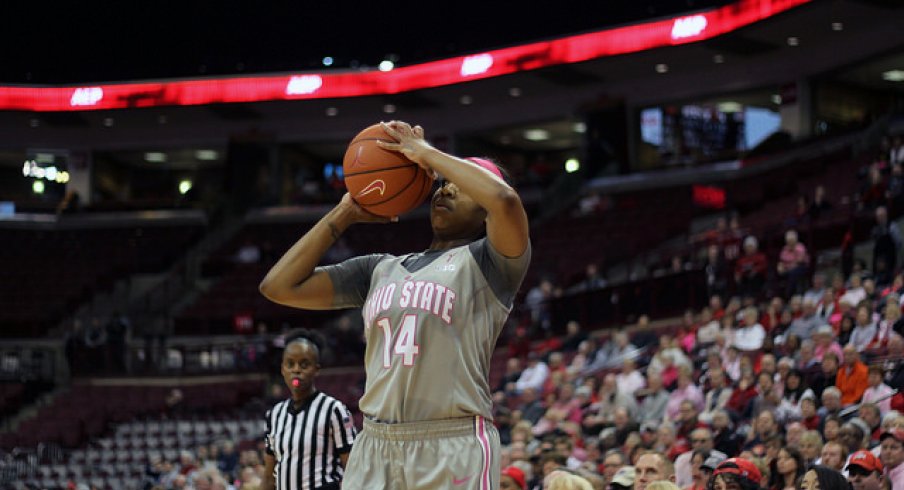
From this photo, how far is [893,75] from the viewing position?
23406mm

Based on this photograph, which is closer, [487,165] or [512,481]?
[487,165]

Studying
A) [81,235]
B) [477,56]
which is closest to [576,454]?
[477,56]

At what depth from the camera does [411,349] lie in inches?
144

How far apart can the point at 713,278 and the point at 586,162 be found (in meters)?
9.93

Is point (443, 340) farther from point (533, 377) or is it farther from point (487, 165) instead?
point (533, 377)

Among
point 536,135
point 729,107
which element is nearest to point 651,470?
point 729,107

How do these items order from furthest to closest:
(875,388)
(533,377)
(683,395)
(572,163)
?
(572,163) < (533,377) < (683,395) < (875,388)

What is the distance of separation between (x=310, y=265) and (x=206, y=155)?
2861cm

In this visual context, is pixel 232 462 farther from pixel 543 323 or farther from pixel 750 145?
pixel 750 145

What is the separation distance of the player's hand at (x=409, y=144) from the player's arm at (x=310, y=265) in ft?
0.95

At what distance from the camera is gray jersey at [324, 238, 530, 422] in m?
3.64

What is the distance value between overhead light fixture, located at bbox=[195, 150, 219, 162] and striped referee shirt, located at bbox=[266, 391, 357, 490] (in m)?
25.8

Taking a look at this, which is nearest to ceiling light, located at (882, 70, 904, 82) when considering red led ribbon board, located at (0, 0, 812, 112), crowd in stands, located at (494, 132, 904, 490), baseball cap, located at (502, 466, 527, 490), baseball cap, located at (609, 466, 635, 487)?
red led ribbon board, located at (0, 0, 812, 112)

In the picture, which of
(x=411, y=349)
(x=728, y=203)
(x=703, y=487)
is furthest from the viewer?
(x=728, y=203)
